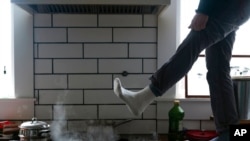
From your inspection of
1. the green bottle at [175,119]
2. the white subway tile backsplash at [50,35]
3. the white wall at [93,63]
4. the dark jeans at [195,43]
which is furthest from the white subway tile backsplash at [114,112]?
the dark jeans at [195,43]

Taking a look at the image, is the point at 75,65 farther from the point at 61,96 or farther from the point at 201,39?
the point at 201,39

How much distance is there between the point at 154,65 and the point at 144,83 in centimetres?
12

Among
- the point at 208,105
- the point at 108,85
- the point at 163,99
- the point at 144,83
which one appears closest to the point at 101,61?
the point at 108,85

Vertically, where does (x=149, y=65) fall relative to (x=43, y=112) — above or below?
above

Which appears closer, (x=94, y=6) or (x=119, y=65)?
(x=94, y=6)

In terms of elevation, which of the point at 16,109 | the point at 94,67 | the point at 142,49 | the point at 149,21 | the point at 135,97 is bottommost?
the point at 16,109

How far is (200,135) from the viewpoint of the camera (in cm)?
160

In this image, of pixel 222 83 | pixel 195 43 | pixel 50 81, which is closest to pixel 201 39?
Result: pixel 195 43

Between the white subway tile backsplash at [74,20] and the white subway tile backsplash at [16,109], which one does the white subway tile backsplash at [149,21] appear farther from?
the white subway tile backsplash at [16,109]

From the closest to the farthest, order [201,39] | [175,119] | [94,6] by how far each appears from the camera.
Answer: [201,39]
[94,6]
[175,119]

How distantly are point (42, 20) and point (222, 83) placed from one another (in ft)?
3.32

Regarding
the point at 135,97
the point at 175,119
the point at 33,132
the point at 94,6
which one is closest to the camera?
the point at 135,97

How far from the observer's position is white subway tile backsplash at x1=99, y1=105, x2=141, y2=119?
1742mm

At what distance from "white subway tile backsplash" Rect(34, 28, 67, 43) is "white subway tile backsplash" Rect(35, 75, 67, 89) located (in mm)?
202
